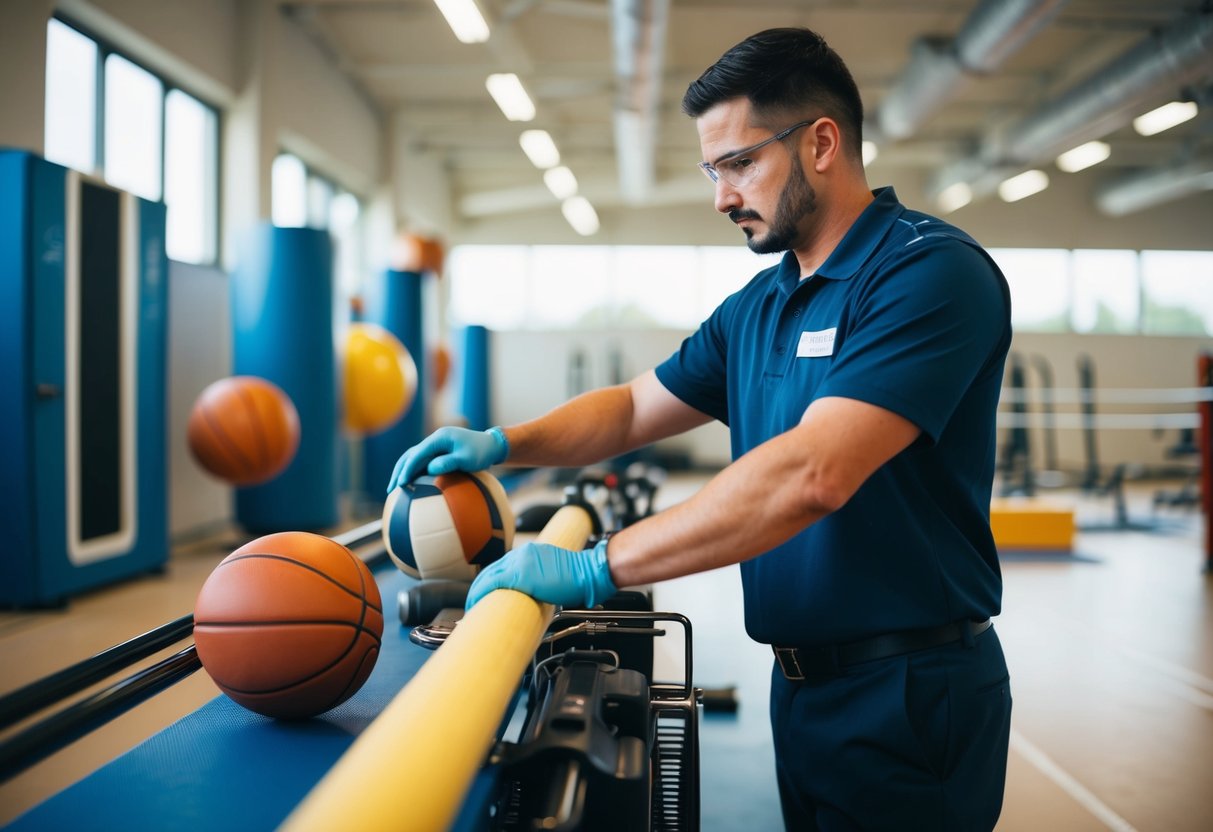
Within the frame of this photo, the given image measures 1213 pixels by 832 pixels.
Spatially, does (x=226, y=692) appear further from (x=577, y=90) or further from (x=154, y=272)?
(x=577, y=90)

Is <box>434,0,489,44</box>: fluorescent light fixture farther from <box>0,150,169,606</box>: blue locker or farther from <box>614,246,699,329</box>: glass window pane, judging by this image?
<box>614,246,699,329</box>: glass window pane

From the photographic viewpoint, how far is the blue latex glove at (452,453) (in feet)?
5.80

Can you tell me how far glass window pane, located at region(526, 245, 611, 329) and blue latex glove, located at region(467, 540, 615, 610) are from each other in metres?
13.7

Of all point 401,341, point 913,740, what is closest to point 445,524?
point 913,740

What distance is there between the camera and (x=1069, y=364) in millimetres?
14328

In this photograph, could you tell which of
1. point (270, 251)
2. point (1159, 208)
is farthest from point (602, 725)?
point (1159, 208)

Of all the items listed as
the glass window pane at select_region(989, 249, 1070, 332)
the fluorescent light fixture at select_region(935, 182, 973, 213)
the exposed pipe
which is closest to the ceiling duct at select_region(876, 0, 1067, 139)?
the exposed pipe

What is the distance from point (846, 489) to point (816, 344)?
378 millimetres

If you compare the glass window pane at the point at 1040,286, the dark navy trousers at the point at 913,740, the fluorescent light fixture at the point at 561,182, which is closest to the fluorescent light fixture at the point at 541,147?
the fluorescent light fixture at the point at 561,182

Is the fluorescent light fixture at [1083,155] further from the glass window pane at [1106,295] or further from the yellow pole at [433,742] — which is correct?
the yellow pole at [433,742]

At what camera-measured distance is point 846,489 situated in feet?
3.76

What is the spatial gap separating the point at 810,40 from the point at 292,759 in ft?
4.53

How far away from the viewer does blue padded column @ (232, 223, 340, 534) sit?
21.6ft

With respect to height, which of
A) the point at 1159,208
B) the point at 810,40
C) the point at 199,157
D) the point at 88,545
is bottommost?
the point at 88,545
